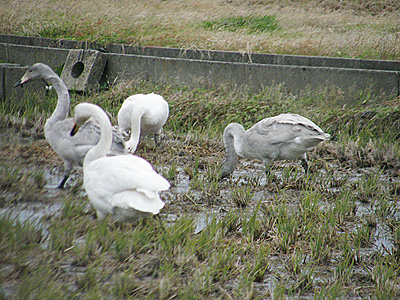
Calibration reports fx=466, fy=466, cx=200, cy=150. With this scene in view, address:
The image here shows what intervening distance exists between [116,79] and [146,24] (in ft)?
13.1

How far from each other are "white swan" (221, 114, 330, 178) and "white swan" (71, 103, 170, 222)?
1954 mm

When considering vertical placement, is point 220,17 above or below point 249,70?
below

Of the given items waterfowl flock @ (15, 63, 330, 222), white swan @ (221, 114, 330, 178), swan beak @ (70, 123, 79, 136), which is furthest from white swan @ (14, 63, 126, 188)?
white swan @ (221, 114, 330, 178)

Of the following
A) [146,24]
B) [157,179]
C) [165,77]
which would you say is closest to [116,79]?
[165,77]

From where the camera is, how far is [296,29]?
12633 mm

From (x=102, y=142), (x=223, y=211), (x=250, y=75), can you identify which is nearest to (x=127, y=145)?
(x=102, y=142)

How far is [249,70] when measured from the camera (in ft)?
28.3

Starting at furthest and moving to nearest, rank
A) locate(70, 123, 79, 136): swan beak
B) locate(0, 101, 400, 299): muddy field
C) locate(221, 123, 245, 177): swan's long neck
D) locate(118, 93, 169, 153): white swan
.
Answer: locate(118, 93, 169, 153): white swan → locate(221, 123, 245, 177): swan's long neck → locate(70, 123, 79, 136): swan beak → locate(0, 101, 400, 299): muddy field

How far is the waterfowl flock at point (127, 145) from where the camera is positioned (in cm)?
357

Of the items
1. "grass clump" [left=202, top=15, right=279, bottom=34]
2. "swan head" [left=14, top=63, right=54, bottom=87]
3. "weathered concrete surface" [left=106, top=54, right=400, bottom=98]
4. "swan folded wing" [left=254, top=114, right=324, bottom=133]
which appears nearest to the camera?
"swan folded wing" [left=254, top=114, right=324, bottom=133]

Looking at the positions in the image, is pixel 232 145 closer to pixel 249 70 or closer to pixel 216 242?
pixel 216 242

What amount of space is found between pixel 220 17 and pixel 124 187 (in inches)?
449

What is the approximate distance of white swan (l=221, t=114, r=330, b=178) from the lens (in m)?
5.29

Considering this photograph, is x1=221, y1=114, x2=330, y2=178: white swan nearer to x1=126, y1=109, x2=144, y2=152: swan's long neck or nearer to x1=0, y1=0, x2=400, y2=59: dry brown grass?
x1=126, y1=109, x2=144, y2=152: swan's long neck
